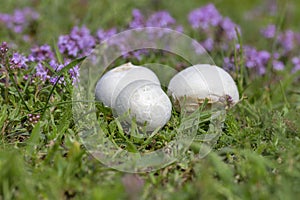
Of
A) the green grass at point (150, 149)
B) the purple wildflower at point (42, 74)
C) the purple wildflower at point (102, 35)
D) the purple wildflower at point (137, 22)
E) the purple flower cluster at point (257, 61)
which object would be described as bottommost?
the green grass at point (150, 149)

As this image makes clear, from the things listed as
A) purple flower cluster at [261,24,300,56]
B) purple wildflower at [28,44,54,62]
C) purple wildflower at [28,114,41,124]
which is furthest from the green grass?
purple flower cluster at [261,24,300,56]

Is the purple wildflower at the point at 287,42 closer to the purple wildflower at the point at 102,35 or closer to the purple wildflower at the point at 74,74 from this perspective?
the purple wildflower at the point at 102,35

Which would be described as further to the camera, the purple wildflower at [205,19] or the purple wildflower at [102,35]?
the purple wildflower at [205,19]

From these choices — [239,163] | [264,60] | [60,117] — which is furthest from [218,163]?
[264,60]

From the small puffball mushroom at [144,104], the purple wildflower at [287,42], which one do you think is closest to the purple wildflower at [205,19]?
the purple wildflower at [287,42]

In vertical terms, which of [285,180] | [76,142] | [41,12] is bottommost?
[285,180]

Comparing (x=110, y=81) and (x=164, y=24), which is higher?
(x=164, y=24)

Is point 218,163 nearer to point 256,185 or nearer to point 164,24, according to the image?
point 256,185
